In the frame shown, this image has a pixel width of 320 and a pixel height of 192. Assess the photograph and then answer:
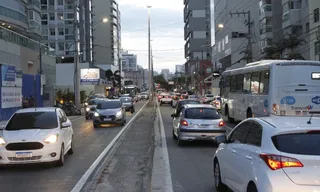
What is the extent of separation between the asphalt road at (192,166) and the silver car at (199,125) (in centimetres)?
41

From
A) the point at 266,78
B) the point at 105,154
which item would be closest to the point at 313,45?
the point at 266,78

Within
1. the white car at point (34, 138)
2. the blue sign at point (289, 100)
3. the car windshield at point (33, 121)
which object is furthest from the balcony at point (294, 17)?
the car windshield at point (33, 121)

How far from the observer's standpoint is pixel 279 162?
5723 millimetres

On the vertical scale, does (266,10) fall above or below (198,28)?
below

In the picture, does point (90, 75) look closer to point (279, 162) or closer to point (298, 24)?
point (298, 24)

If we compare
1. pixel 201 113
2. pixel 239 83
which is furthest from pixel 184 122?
→ pixel 239 83

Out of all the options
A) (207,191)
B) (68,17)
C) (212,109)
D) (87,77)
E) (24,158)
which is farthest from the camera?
(68,17)

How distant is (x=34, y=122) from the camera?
12.7m

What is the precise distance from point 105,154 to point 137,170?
3.14 metres

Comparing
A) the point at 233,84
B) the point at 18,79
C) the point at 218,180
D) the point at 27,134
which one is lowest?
the point at 218,180

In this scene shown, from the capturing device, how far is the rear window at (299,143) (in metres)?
5.80

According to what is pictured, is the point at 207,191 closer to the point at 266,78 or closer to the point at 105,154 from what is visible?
the point at 105,154

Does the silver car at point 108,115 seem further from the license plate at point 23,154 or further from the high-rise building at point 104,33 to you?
the high-rise building at point 104,33

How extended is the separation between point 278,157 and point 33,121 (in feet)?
28.3
